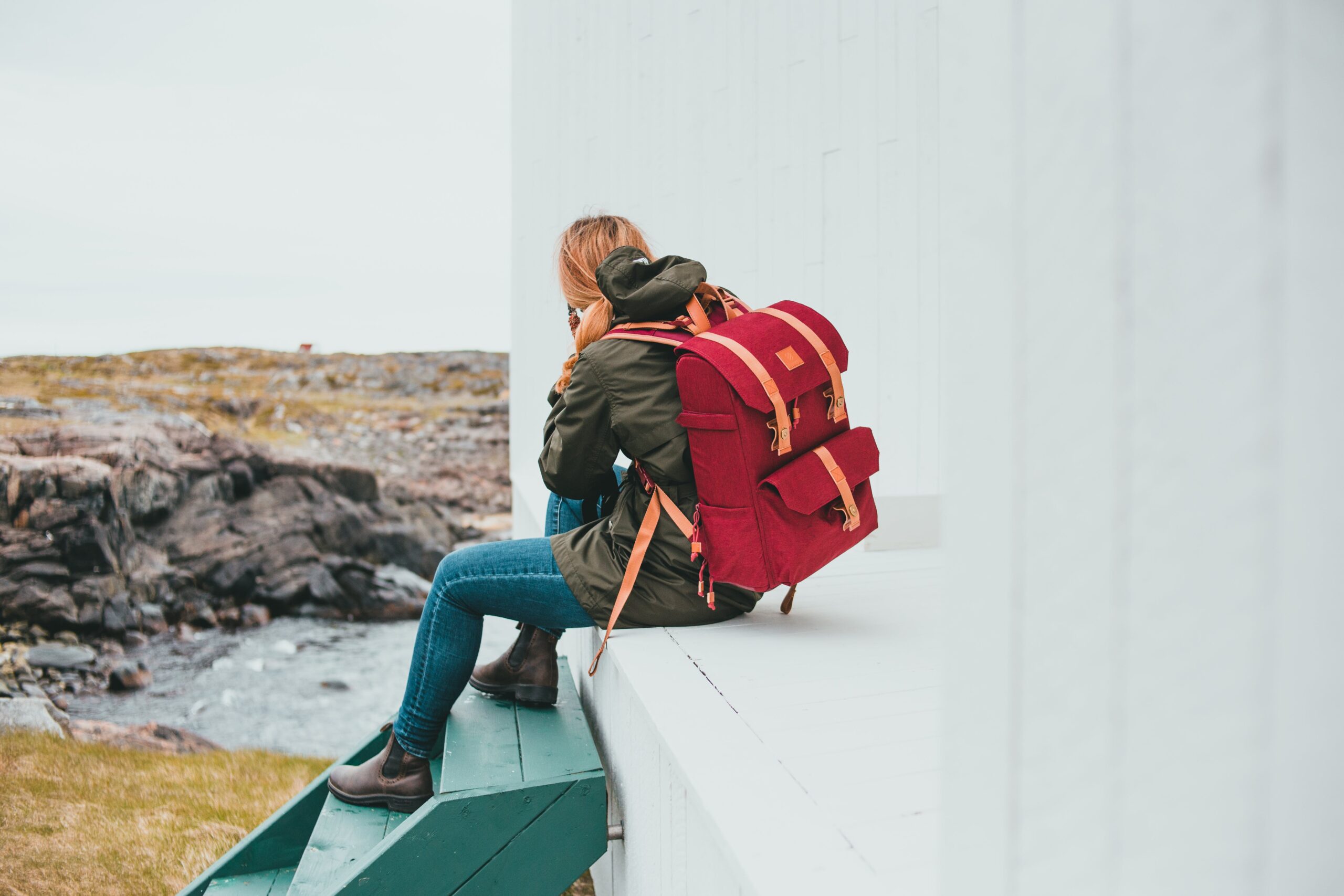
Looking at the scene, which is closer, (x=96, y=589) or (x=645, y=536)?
(x=645, y=536)

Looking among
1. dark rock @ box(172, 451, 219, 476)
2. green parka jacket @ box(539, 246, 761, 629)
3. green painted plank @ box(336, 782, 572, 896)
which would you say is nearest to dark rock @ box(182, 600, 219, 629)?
dark rock @ box(172, 451, 219, 476)

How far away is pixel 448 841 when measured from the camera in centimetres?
168

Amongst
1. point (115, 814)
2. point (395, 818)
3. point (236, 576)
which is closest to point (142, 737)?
point (115, 814)

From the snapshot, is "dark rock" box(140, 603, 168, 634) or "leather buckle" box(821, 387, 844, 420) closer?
"leather buckle" box(821, 387, 844, 420)

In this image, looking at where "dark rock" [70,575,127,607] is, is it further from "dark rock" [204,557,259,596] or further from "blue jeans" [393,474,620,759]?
"blue jeans" [393,474,620,759]

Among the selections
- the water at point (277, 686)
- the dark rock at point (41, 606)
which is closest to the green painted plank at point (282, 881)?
the water at point (277, 686)

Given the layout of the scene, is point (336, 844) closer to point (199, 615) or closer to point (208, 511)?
point (199, 615)

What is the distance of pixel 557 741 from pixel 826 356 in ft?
Result: 3.51

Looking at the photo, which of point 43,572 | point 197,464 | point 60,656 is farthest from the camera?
point 197,464

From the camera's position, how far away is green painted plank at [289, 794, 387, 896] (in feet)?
5.84

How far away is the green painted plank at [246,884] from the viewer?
2.32 metres

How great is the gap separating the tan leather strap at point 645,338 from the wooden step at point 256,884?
1.75m

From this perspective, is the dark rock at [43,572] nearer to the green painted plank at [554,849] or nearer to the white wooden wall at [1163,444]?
the green painted plank at [554,849]

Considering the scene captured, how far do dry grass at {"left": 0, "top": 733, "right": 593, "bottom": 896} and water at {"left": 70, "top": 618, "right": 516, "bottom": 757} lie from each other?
4.26 metres
